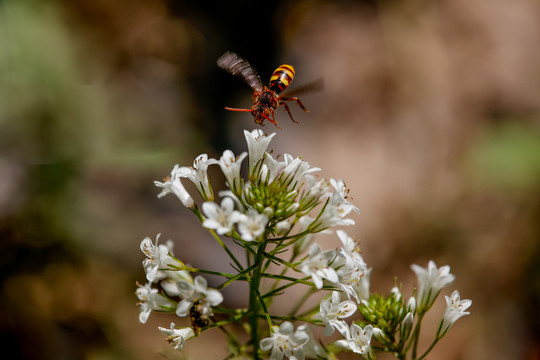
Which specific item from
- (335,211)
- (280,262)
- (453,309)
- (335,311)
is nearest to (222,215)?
(280,262)

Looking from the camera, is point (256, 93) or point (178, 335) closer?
point (178, 335)

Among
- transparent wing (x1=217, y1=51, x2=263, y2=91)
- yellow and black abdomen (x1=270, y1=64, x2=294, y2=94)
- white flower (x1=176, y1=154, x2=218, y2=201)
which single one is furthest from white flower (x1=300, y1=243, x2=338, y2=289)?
yellow and black abdomen (x1=270, y1=64, x2=294, y2=94)

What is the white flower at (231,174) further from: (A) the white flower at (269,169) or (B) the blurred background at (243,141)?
(B) the blurred background at (243,141)

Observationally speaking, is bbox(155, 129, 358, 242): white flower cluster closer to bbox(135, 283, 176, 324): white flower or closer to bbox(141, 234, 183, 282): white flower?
bbox(141, 234, 183, 282): white flower

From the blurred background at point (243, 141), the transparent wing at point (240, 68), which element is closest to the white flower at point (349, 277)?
the transparent wing at point (240, 68)

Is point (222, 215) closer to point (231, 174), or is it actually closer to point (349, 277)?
point (231, 174)

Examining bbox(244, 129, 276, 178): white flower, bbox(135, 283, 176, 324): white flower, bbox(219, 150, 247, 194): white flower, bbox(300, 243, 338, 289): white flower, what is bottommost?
bbox(135, 283, 176, 324): white flower
